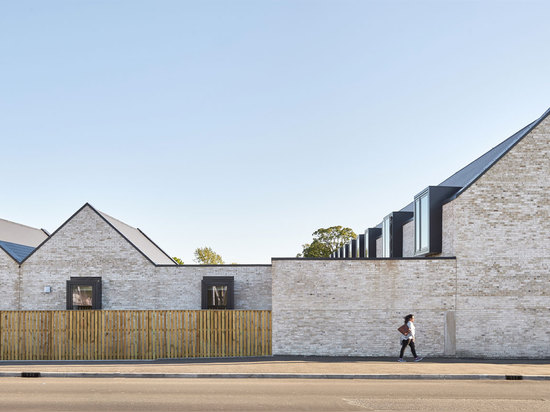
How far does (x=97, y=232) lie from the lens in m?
22.3

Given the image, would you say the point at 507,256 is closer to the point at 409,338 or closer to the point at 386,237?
the point at 409,338

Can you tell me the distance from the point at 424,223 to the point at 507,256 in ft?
11.6

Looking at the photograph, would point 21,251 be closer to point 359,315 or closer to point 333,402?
point 359,315

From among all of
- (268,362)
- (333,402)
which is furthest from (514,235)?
(333,402)

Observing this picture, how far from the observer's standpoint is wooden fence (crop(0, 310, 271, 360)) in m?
17.9

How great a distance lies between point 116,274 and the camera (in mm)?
22047

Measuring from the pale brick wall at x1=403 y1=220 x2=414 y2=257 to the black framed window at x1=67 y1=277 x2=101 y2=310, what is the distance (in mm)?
14280

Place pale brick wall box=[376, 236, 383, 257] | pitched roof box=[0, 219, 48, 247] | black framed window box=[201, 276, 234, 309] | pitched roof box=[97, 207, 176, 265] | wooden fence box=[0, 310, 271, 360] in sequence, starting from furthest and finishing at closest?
1. pale brick wall box=[376, 236, 383, 257]
2. pitched roof box=[0, 219, 48, 247]
3. pitched roof box=[97, 207, 176, 265]
4. black framed window box=[201, 276, 234, 309]
5. wooden fence box=[0, 310, 271, 360]

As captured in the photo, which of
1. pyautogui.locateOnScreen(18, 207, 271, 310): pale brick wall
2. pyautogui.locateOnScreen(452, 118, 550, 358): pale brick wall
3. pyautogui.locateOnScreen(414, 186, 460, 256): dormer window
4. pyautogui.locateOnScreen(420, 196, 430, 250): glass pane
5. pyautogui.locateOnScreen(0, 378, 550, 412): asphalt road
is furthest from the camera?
pyautogui.locateOnScreen(18, 207, 271, 310): pale brick wall

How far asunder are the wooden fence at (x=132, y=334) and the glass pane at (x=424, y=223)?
707 centimetres

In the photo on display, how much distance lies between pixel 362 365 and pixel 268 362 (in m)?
2.98

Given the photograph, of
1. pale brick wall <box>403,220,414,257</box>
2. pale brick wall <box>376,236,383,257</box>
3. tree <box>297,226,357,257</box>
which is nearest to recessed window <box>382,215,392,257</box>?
pale brick wall <box>403,220,414,257</box>

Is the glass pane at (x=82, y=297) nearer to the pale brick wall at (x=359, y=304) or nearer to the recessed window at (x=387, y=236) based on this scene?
the pale brick wall at (x=359, y=304)

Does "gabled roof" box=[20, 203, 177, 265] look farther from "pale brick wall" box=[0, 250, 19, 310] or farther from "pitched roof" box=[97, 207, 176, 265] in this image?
"pale brick wall" box=[0, 250, 19, 310]
